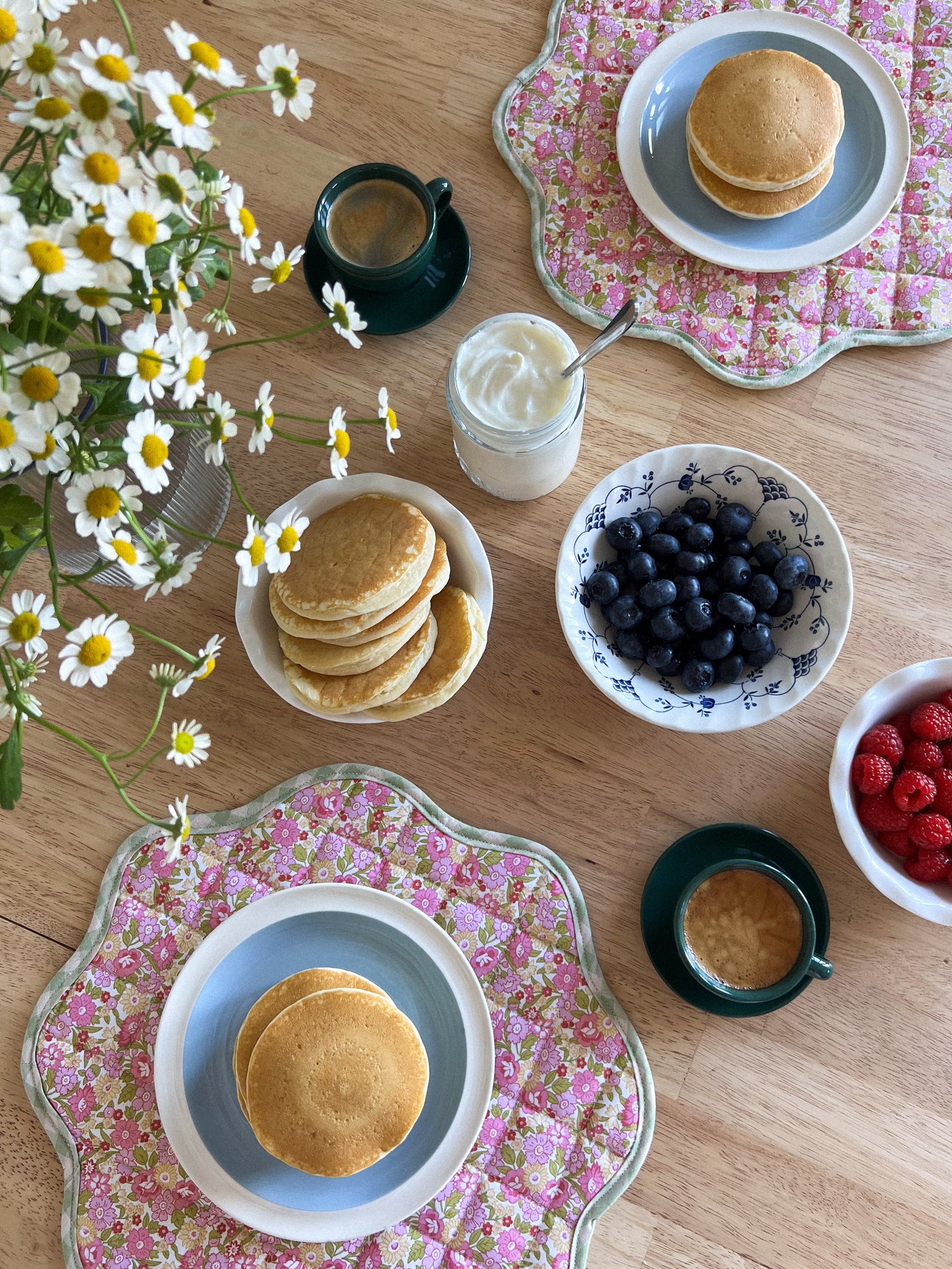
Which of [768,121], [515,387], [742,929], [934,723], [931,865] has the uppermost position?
[768,121]

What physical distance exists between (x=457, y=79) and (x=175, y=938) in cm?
111

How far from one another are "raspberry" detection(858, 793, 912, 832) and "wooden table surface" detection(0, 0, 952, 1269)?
3.5 inches

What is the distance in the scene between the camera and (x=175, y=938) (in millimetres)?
1121

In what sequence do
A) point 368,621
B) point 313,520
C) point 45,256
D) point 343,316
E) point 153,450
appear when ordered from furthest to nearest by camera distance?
point 313,520, point 368,621, point 343,316, point 153,450, point 45,256

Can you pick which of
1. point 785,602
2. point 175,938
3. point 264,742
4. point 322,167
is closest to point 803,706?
point 785,602

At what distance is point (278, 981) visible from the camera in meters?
1.09

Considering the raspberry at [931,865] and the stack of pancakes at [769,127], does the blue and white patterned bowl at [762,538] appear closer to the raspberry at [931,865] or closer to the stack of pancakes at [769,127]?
the raspberry at [931,865]

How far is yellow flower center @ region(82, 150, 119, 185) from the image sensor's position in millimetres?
542

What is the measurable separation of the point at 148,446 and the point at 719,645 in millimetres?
619

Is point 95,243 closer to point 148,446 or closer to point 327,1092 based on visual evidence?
point 148,446

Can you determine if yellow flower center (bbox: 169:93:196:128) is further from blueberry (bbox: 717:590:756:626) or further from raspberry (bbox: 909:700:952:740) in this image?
raspberry (bbox: 909:700:952:740)

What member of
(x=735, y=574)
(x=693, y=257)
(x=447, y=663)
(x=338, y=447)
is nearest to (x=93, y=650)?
(x=338, y=447)

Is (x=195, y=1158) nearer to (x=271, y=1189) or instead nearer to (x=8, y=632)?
(x=271, y=1189)

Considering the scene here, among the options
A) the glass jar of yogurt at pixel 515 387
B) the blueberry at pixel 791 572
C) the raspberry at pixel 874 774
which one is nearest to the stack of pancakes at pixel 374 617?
the glass jar of yogurt at pixel 515 387
